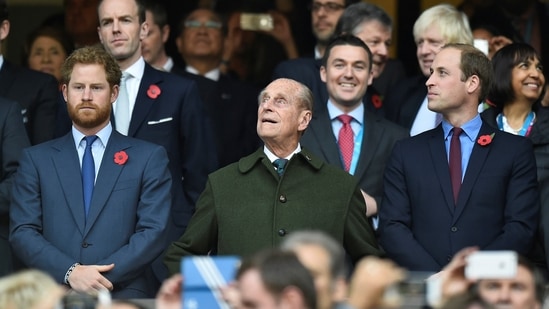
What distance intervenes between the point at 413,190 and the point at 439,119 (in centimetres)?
116

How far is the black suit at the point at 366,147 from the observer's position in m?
10.1

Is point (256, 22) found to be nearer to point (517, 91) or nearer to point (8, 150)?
point (517, 91)

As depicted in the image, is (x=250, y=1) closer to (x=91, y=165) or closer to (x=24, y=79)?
(x=24, y=79)

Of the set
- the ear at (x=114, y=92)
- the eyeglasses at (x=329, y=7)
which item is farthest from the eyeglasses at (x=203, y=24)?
the ear at (x=114, y=92)

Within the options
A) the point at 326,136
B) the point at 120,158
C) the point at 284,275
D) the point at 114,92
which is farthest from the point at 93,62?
the point at 284,275

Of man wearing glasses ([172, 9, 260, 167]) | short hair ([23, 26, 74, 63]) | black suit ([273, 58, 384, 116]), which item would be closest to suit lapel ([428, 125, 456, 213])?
black suit ([273, 58, 384, 116])

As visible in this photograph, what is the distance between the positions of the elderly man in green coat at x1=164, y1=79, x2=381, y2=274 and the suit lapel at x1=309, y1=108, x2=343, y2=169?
619 millimetres

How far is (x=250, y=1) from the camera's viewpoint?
1338 cm

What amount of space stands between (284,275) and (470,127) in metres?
3.11

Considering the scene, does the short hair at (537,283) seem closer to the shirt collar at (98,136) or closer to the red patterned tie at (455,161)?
the red patterned tie at (455,161)

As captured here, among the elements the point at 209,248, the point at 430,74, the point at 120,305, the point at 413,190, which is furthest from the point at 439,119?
the point at 120,305

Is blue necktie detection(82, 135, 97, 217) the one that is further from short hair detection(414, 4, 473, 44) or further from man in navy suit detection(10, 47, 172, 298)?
short hair detection(414, 4, 473, 44)

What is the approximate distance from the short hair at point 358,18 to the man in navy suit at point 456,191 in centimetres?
157

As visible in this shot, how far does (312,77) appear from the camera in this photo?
35.4 feet
